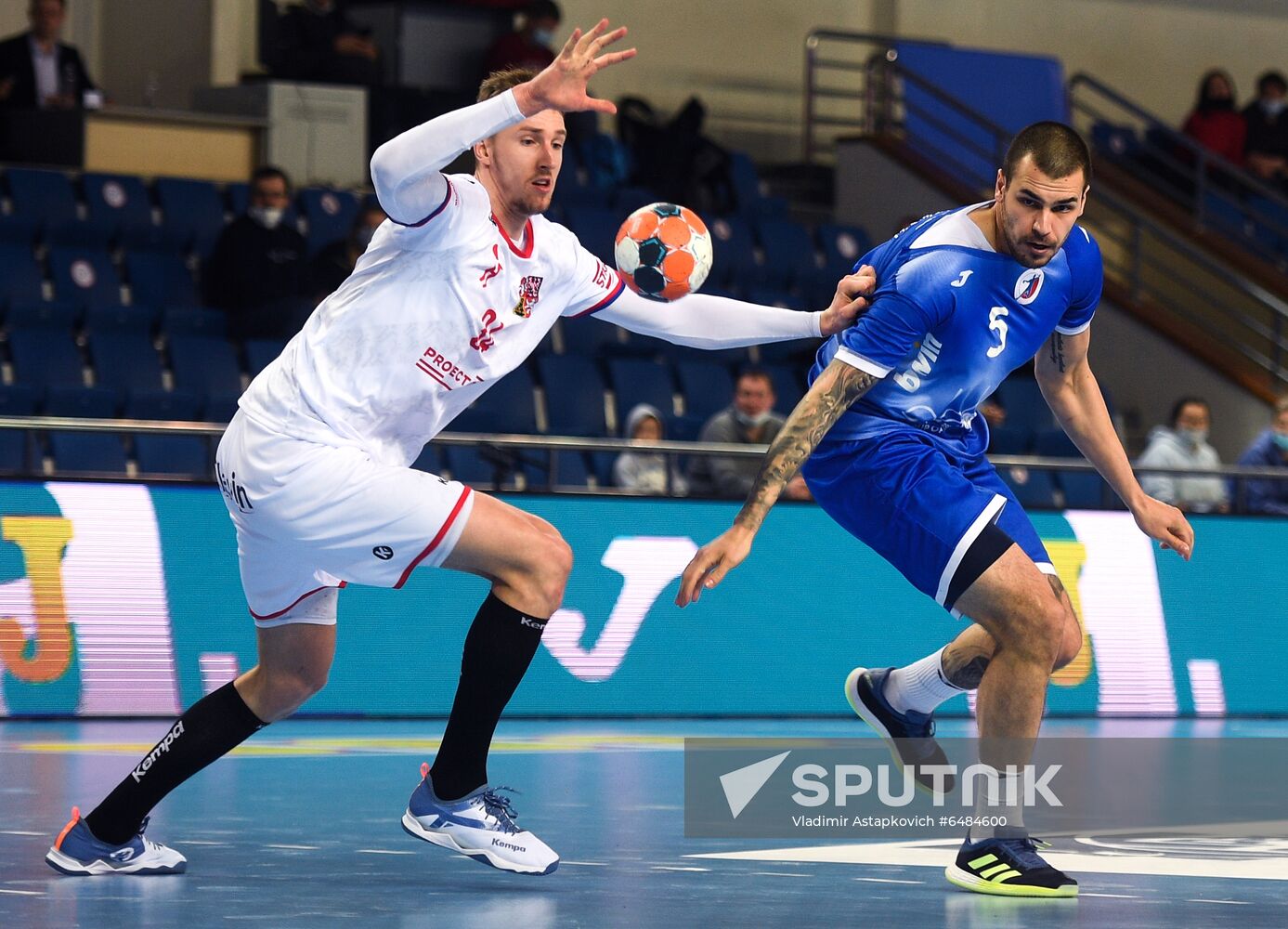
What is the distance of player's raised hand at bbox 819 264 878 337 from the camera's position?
18.9 feet

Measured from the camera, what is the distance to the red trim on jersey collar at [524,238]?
5395mm

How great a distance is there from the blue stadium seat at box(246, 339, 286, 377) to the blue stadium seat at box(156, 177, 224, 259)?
1.73 m

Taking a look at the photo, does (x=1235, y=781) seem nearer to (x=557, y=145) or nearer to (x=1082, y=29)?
(x=557, y=145)

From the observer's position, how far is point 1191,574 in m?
11.7

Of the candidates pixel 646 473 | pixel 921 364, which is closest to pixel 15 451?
pixel 646 473

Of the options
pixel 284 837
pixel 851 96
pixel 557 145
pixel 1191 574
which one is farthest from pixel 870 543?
pixel 851 96

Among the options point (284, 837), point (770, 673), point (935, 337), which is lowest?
point (770, 673)

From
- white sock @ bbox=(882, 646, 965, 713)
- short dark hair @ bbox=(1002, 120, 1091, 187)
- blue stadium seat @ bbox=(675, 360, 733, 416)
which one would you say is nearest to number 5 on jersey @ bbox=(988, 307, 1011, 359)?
short dark hair @ bbox=(1002, 120, 1091, 187)

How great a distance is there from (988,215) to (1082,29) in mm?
17723

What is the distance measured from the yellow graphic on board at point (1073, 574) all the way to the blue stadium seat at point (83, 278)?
648 centimetres

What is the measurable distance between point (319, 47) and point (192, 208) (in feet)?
8.33

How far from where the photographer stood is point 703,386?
1471cm

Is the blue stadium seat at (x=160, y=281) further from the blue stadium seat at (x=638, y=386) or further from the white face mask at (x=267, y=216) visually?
the blue stadium seat at (x=638, y=386)

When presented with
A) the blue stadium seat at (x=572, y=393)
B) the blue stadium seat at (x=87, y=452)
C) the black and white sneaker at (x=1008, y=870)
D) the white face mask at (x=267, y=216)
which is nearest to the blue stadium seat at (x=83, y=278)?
the white face mask at (x=267, y=216)
